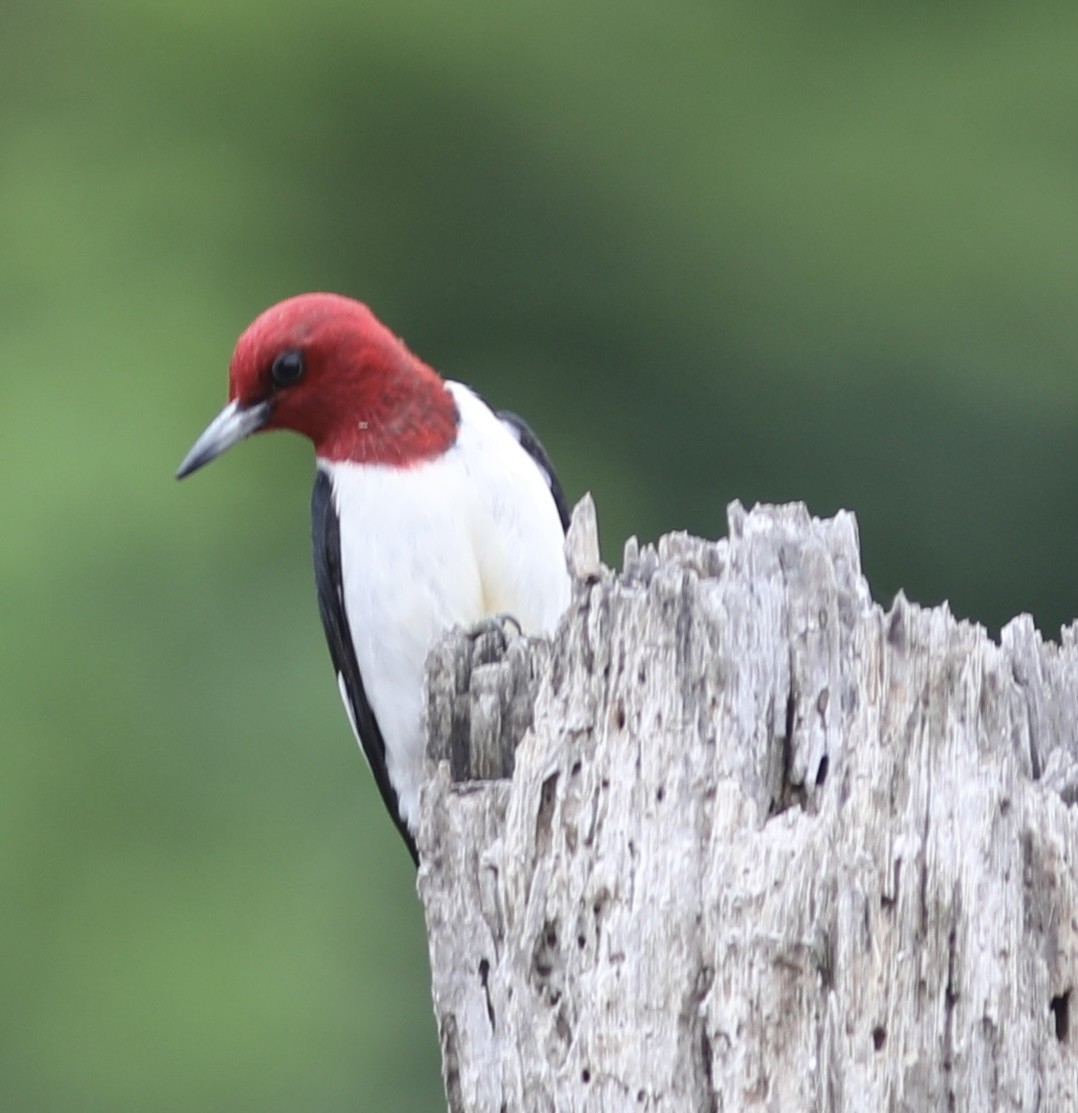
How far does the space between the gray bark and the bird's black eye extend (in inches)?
61.7

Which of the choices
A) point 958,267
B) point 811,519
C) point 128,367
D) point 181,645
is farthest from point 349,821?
point 811,519

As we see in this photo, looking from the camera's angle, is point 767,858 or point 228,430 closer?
point 767,858

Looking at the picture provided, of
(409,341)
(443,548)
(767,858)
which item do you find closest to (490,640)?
(767,858)

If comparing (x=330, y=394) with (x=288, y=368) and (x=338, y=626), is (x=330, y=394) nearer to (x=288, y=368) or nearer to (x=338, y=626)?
(x=288, y=368)

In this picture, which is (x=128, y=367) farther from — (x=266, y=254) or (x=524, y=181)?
(x=524, y=181)

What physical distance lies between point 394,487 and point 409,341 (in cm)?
533

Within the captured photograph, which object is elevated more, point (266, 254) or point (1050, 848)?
point (266, 254)

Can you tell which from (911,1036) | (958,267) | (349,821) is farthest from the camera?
(958,267)

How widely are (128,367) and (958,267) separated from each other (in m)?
3.62

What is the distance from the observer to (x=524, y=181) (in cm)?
Result: 1073

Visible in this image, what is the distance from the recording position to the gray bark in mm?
2895

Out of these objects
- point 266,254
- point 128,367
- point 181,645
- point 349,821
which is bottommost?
point 349,821

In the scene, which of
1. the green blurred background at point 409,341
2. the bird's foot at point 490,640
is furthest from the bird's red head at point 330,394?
the green blurred background at point 409,341

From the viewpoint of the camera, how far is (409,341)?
1000 cm
